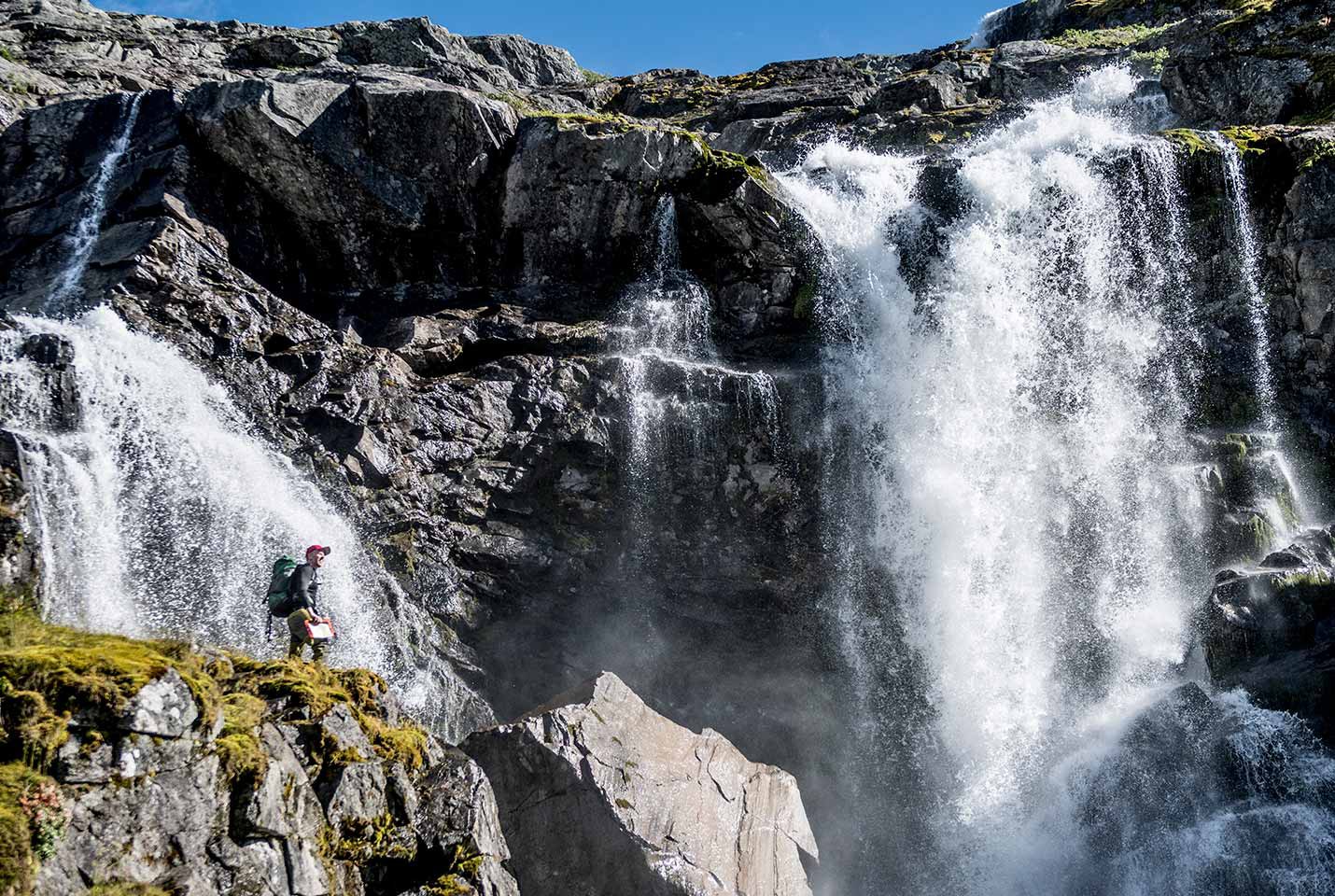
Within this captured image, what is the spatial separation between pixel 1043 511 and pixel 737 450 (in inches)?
273

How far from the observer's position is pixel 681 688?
20.1 metres

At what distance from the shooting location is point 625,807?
40.2ft

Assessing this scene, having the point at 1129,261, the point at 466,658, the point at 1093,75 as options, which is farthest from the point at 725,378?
the point at 1093,75

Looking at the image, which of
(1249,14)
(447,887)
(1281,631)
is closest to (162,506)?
(447,887)

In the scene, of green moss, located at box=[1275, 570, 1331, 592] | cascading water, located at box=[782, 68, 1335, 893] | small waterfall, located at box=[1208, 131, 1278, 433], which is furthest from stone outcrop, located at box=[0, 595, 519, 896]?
small waterfall, located at box=[1208, 131, 1278, 433]

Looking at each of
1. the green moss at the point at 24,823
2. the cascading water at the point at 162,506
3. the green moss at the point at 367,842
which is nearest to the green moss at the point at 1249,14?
the cascading water at the point at 162,506

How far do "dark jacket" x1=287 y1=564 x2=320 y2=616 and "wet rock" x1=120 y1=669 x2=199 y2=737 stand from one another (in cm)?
367

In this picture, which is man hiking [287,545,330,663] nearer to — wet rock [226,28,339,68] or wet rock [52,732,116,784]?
wet rock [52,732,116,784]

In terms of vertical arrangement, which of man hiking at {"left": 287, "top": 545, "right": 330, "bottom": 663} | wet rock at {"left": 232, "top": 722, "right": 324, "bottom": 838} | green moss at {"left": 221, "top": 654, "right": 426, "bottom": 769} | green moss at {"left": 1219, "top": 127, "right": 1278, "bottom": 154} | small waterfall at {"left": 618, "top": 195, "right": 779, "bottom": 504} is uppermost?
green moss at {"left": 1219, "top": 127, "right": 1278, "bottom": 154}

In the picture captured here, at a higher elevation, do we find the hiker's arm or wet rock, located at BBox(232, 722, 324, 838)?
the hiker's arm

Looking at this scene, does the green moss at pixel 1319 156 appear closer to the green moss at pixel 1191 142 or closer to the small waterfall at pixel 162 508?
the green moss at pixel 1191 142

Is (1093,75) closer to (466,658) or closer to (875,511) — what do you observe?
(875,511)

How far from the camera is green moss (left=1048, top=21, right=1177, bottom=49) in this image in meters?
35.5

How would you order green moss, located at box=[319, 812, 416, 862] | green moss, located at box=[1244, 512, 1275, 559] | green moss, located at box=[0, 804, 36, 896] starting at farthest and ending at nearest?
green moss, located at box=[1244, 512, 1275, 559]
green moss, located at box=[319, 812, 416, 862]
green moss, located at box=[0, 804, 36, 896]
